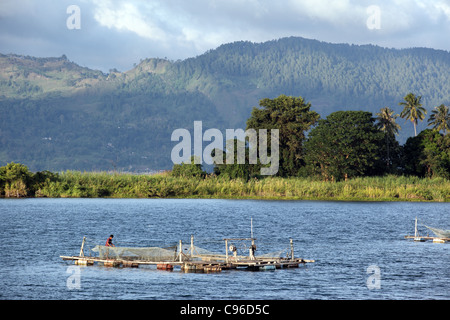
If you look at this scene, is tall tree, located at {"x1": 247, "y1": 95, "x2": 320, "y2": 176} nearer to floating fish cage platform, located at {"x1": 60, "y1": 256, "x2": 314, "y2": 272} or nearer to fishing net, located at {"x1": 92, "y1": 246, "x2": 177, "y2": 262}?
floating fish cage platform, located at {"x1": 60, "y1": 256, "x2": 314, "y2": 272}

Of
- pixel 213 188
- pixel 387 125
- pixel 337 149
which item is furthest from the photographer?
pixel 387 125

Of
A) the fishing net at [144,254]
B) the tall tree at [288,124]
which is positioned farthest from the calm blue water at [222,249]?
the tall tree at [288,124]

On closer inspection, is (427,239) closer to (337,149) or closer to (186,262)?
(186,262)

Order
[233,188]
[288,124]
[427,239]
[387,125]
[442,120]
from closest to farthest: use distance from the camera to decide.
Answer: [427,239]
[233,188]
[288,124]
[387,125]
[442,120]

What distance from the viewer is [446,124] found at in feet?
459

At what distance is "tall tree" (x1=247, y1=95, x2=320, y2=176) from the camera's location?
125250 mm

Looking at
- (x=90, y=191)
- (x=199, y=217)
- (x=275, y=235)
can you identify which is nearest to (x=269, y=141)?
(x=90, y=191)

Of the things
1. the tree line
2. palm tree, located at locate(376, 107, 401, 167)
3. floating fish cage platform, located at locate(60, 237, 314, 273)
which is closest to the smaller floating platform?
floating fish cage platform, located at locate(60, 237, 314, 273)

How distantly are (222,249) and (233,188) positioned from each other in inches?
2068

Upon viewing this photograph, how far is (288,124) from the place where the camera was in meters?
127

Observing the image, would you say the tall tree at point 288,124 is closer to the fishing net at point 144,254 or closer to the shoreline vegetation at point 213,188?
the shoreline vegetation at point 213,188

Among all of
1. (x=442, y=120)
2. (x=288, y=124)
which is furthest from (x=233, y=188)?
(x=442, y=120)

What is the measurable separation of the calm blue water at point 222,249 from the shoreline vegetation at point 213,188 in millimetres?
3299
